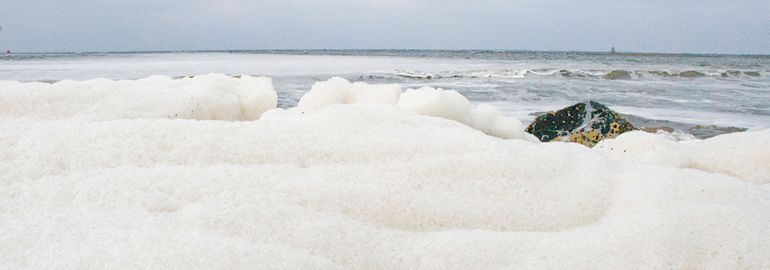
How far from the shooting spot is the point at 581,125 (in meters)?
6.01

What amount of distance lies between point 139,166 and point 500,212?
1.27 metres

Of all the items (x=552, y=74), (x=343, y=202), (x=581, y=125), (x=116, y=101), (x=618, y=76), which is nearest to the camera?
(x=343, y=202)

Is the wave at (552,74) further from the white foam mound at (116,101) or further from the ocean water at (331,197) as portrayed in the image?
the ocean water at (331,197)

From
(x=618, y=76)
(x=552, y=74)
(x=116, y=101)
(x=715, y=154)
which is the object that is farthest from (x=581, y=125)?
(x=618, y=76)

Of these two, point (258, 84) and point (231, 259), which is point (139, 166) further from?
point (258, 84)

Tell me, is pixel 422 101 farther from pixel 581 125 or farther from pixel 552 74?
pixel 552 74

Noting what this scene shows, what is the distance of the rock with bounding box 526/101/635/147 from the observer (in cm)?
591

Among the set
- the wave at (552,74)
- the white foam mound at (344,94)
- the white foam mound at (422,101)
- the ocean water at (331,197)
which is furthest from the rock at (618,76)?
the ocean water at (331,197)

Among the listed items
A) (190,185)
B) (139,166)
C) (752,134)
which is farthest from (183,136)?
(752,134)

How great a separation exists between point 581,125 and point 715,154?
2957 millimetres

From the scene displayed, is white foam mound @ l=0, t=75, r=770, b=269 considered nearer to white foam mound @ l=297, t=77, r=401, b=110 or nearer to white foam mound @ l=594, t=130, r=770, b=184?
white foam mound @ l=594, t=130, r=770, b=184

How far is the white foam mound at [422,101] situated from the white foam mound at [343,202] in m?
0.57

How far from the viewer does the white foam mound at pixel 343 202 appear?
168 centimetres

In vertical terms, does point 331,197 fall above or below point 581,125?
above
